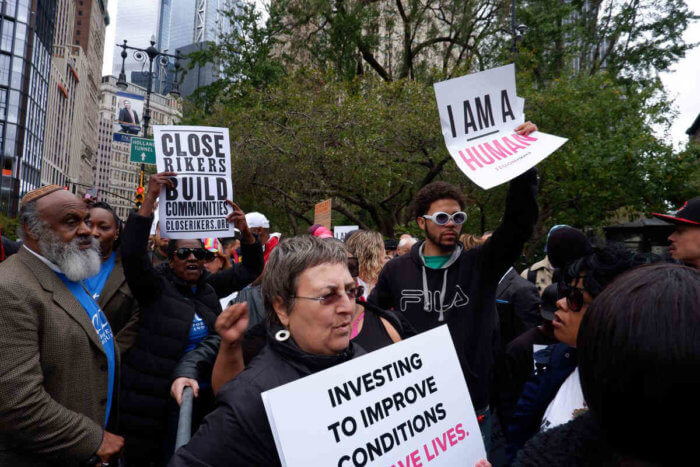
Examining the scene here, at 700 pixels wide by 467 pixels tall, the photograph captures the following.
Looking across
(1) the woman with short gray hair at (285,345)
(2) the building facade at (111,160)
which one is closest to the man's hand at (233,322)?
(1) the woman with short gray hair at (285,345)

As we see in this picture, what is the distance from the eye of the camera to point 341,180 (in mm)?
15148

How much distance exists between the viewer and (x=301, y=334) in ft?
6.56

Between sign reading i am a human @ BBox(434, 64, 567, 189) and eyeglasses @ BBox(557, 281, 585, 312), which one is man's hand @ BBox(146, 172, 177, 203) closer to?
sign reading i am a human @ BBox(434, 64, 567, 189)

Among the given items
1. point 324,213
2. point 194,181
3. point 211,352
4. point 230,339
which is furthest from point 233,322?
point 324,213

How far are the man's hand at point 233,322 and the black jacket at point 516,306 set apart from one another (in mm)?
2939

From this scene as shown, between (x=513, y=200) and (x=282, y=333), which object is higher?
(x=513, y=200)

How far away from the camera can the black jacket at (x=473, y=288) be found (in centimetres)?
304

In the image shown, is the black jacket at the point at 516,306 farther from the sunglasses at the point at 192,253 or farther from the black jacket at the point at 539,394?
the sunglasses at the point at 192,253

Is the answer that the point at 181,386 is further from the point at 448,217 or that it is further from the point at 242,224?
the point at 242,224

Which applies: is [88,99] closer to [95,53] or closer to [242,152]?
[95,53]

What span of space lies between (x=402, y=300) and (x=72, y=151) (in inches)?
5116

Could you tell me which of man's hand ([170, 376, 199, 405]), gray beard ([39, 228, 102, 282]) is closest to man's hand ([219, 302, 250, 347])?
man's hand ([170, 376, 199, 405])

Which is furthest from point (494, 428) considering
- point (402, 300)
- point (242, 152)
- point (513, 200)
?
point (242, 152)

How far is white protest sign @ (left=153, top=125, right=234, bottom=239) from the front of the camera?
405cm
